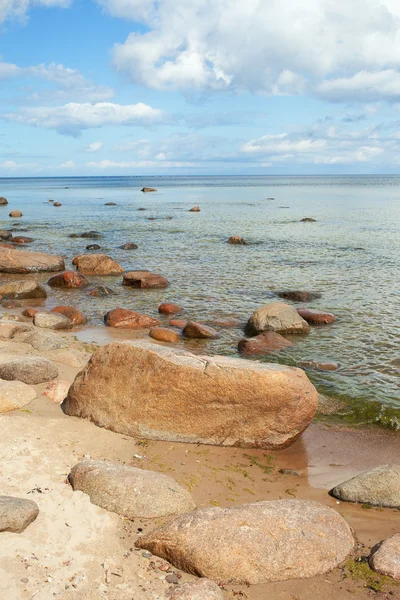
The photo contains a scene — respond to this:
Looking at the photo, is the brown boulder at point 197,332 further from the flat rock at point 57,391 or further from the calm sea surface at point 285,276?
the flat rock at point 57,391

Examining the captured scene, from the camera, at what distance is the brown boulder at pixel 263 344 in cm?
1216

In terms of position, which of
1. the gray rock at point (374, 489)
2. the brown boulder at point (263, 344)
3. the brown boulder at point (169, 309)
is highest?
the brown boulder at point (169, 309)

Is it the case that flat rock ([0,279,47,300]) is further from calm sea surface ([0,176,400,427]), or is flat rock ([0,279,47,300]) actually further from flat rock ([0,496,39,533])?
flat rock ([0,496,39,533])

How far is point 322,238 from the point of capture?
1294 inches

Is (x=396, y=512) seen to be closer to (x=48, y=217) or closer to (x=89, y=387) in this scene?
(x=89, y=387)

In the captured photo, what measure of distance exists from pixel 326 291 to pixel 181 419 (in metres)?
11.7

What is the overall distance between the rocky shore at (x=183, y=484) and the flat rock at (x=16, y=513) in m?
0.02

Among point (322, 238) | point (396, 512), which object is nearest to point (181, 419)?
point (396, 512)

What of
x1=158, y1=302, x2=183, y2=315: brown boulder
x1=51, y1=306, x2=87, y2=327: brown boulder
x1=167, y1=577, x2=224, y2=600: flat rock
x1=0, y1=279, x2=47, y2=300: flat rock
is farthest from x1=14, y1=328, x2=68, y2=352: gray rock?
x1=167, y1=577, x2=224, y2=600: flat rock

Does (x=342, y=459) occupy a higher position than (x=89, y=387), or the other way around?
(x=89, y=387)

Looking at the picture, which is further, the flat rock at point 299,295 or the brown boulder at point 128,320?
the flat rock at point 299,295

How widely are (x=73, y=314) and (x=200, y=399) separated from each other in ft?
26.3

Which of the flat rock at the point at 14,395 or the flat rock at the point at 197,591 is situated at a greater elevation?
the flat rock at the point at 14,395

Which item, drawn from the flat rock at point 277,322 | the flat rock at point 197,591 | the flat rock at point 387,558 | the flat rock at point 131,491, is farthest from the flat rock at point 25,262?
the flat rock at point 387,558
